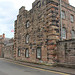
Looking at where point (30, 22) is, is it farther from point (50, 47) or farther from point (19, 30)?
point (50, 47)

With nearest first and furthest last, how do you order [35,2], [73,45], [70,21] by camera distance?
[73,45]
[70,21]
[35,2]

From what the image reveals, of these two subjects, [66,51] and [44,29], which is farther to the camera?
[44,29]

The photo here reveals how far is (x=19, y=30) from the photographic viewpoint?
68.5 ft

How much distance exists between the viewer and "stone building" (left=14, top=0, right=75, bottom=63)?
12.6 m

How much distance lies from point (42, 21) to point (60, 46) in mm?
4685

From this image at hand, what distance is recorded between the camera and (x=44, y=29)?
13.8m

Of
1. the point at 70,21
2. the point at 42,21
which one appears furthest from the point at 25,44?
the point at 70,21

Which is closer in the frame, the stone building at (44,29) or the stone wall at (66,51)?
the stone wall at (66,51)

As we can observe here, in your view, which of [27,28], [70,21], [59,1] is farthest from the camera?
[27,28]

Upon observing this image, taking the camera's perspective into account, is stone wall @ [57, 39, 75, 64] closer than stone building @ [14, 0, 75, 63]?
Yes

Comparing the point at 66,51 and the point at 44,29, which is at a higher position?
the point at 44,29

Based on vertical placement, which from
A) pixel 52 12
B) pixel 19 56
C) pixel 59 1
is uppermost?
pixel 59 1

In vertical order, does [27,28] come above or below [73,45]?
above

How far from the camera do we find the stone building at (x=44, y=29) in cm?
1259
